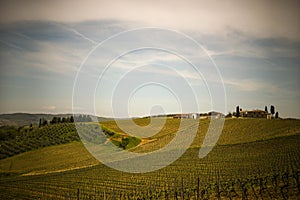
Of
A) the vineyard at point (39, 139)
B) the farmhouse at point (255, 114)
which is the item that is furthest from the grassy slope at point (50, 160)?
the farmhouse at point (255, 114)

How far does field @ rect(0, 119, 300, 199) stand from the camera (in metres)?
14.2

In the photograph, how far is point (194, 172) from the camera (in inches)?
840

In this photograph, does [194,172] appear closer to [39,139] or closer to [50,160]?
[50,160]

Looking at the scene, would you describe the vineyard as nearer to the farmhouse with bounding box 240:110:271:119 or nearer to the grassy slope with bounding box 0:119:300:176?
the grassy slope with bounding box 0:119:300:176

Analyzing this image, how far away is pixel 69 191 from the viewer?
782 inches

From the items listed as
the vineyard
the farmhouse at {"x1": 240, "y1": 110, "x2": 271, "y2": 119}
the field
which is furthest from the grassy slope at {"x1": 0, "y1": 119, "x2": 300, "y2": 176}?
the farmhouse at {"x1": 240, "y1": 110, "x2": 271, "y2": 119}

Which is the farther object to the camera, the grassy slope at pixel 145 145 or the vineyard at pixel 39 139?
the vineyard at pixel 39 139

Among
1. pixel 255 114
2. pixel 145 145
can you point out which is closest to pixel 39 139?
pixel 145 145

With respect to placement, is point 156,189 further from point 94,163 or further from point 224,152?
point 94,163

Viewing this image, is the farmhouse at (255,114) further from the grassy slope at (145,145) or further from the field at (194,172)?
the field at (194,172)

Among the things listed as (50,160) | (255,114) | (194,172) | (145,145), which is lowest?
(50,160)

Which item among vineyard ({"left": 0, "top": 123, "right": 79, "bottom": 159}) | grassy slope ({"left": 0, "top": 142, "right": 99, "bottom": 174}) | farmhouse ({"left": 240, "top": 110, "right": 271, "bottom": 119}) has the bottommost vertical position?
grassy slope ({"left": 0, "top": 142, "right": 99, "bottom": 174})

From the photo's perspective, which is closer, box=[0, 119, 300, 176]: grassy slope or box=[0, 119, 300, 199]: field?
box=[0, 119, 300, 199]: field

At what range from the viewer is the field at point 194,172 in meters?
14.2
